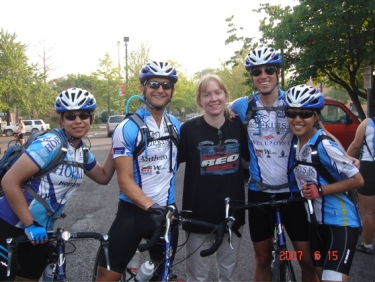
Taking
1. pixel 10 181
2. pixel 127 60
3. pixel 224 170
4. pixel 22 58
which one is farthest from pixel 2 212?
pixel 22 58

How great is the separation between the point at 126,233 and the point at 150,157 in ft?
2.06

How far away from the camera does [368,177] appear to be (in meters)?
4.85

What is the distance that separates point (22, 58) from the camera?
42500 mm

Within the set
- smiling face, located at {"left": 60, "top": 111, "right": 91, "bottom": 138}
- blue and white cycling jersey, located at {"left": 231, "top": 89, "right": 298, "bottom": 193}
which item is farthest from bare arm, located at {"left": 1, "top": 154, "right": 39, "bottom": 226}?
blue and white cycling jersey, located at {"left": 231, "top": 89, "right": 298, "bottom": 193}

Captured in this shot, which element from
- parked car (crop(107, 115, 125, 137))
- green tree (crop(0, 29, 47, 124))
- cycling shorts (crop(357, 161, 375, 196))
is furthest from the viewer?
green tree (crop(0, 29, 47, 124))

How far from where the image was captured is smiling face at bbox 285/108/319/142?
3.11 m

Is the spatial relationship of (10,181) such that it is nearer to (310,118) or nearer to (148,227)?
(148,227)

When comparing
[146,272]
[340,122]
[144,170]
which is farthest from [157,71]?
[340,122]

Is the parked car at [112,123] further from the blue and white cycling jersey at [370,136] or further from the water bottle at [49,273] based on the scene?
the water bottle at [49,273]

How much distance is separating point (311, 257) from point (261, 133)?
118 centimetres

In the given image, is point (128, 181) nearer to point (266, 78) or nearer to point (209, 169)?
point (209, 169)

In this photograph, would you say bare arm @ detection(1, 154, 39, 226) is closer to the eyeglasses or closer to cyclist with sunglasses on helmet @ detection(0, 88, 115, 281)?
cyclist with sunglasses on helmet @ detection(0, 88, 115, 281)

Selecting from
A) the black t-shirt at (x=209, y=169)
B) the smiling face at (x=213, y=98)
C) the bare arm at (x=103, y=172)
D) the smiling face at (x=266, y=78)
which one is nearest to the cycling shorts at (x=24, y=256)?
the bare arm at (x=103, y=172)

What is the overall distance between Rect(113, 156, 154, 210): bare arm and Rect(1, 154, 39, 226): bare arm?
62 centimetres
